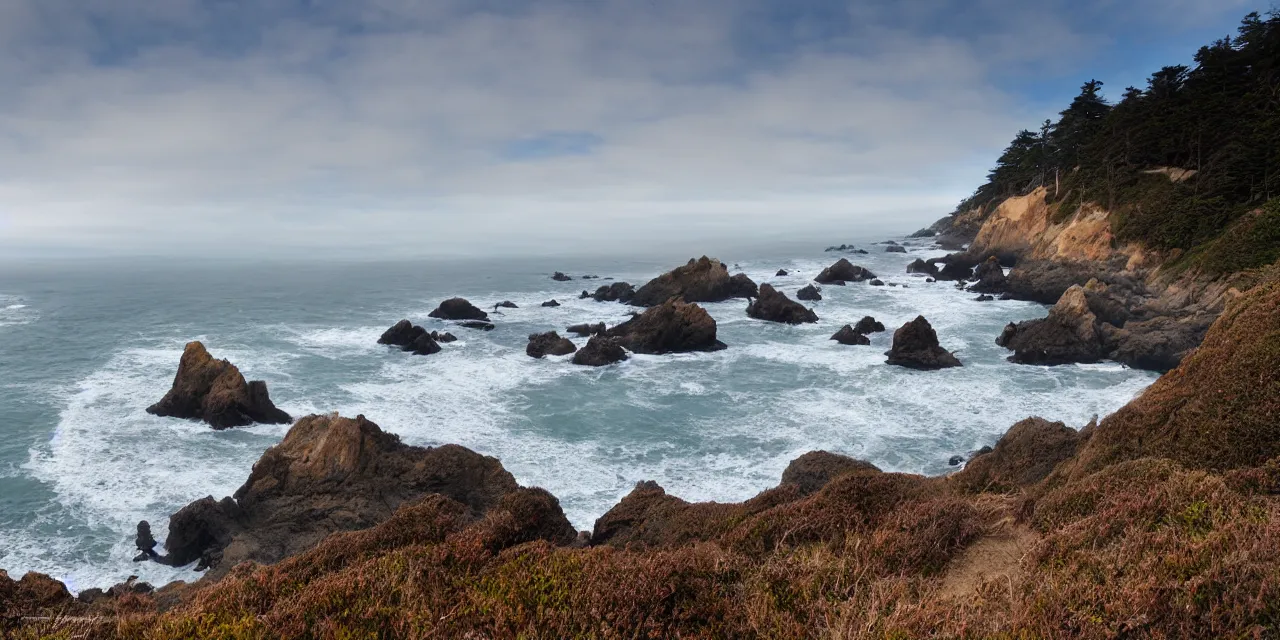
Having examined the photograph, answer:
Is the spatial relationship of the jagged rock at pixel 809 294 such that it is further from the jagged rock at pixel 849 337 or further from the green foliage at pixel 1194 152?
the green foliage at pixel 1194 152

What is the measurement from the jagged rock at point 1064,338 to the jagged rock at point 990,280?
22385mm

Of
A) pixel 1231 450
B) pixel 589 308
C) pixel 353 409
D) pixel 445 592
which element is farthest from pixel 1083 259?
pixel 445 592

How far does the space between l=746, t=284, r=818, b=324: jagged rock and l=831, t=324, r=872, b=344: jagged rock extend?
730cm

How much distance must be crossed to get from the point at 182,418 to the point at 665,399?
21063mm

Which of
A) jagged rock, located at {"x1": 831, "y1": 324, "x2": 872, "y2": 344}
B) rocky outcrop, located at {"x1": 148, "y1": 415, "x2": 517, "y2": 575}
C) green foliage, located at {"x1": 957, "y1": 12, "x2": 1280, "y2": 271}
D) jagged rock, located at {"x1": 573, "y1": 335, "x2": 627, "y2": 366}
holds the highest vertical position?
green foliage, located at {"x1": 957, "y1": 12, "x2": 1280, "y2": 271}

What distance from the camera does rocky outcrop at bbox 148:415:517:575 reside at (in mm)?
16609

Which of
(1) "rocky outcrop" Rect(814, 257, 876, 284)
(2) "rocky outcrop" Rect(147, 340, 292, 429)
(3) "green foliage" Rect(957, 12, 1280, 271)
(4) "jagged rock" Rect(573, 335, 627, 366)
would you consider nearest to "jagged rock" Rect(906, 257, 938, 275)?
(1) "rocky outcrop" Rect(814, 257, 876, 284)

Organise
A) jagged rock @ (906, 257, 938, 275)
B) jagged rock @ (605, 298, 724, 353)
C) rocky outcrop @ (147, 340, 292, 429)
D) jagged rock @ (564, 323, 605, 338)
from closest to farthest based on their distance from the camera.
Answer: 1. rocky outcrop @ (147, 340, 292, 429)
2. jagged rock @ (605, 298, 724, 353)
3. jagged rock @ (564, 323, 605, 338)
4. jagged rock @ (906, 257, 938, 275)

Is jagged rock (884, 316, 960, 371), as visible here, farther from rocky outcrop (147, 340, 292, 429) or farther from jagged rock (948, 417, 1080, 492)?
rocky outcrop (147, 340, 292, 429)

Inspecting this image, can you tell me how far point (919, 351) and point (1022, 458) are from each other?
20157 mm

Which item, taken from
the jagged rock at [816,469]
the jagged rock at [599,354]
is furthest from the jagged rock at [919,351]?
the jagged rock at [816,469]

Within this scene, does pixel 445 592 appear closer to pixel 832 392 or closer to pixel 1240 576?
pixel 1240 576

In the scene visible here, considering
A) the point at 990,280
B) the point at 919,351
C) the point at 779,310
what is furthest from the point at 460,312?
the point at 990,280

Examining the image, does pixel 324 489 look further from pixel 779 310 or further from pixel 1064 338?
pixel 779 310
